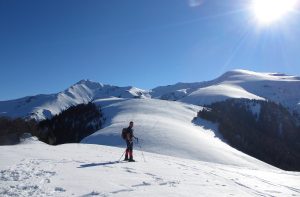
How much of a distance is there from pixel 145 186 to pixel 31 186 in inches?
178

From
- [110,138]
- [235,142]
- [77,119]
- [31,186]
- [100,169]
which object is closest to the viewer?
[31,186]

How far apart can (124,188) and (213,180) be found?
268 inches

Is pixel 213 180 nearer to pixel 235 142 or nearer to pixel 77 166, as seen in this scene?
pixel 77 166

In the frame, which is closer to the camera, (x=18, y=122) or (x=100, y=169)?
(x=100, y=169)

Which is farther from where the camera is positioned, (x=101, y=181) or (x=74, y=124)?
(x=74, y=124)

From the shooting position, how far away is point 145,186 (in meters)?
16.0

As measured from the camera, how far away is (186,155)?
5178 centimetres

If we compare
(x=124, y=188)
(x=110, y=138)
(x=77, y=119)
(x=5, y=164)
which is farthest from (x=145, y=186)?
(x=77, y=119)

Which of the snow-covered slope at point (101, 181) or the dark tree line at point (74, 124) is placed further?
the dark tree line at point (74, 124)

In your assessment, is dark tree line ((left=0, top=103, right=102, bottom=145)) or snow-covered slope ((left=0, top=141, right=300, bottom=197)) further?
dark tree line ((left=0, top=103, right=102, bottom=145))

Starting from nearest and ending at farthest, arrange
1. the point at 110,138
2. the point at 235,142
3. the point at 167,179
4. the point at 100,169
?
the point at 167,179
the point at 100,169
the point at 110,138
the point at 235,142

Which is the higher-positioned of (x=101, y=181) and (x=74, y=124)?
(x=74, y=124)

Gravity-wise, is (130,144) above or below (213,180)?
above

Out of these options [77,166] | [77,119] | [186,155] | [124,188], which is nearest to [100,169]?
[77,166]
